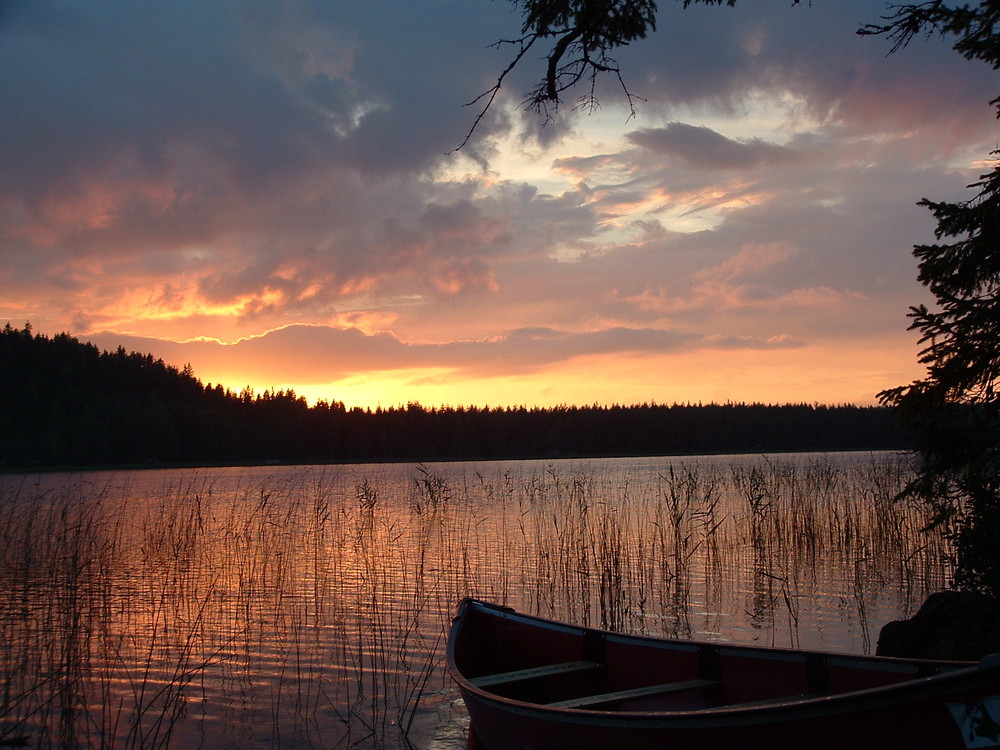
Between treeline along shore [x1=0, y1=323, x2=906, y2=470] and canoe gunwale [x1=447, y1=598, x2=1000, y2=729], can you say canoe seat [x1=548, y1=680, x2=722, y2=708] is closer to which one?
canoe gunwale [x1=447, y1=598, x2=1000, y2=729]

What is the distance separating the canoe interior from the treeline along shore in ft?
192

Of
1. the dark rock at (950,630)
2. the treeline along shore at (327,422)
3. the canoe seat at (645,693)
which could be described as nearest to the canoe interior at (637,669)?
the canoe seat at (645,693)

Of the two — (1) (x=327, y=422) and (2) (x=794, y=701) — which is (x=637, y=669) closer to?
(2) (x=794, y=701)

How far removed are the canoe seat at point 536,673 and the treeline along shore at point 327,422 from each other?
195 feet

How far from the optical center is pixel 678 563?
11391 mm

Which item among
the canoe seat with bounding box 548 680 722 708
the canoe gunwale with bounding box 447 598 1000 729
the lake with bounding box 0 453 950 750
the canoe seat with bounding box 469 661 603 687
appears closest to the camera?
the canoe gunwale with bounding box 447 598 1000 729

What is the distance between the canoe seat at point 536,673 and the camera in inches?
222

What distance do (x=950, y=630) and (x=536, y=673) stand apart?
3.04m

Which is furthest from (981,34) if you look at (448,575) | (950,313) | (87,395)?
(87,395)

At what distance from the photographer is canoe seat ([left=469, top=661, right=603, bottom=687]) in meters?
5.64

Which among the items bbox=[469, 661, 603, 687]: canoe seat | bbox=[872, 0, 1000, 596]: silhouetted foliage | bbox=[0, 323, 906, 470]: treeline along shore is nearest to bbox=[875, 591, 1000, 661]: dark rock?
bbox=[872, 0, 1000, 596]: silhouetted foliage

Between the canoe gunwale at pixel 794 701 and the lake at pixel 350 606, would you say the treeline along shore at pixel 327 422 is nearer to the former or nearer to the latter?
the lake at pixel 350 606

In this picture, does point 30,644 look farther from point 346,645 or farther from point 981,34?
point 981,34

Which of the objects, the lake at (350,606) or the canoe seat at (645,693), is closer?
the canoe seat at (645,693)
